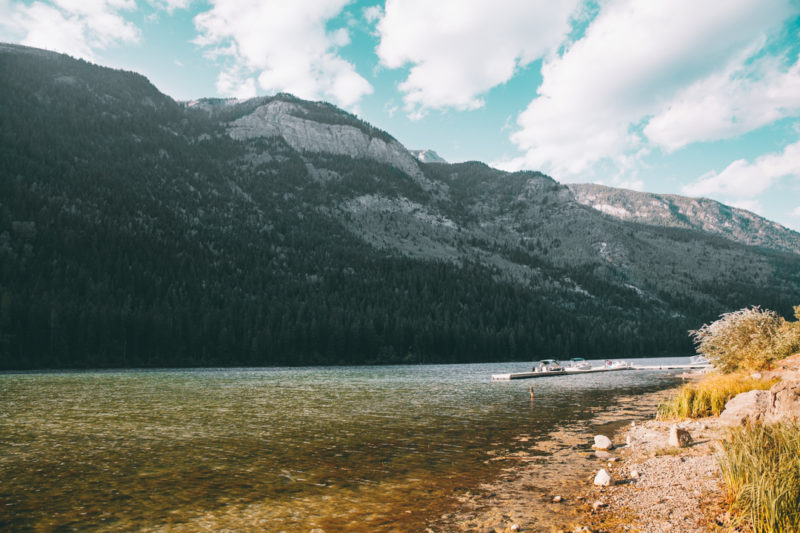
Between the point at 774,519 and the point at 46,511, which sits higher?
the point at 774,519

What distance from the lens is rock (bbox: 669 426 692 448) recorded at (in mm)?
21312

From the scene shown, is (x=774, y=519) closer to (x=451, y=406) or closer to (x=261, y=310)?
(x=451, y=406)

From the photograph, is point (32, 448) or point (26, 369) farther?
point (26, 369)

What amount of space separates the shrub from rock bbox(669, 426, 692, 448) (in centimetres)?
2394

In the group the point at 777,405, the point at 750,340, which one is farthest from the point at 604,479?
the point at 750,340

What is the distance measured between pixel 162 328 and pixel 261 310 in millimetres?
32797

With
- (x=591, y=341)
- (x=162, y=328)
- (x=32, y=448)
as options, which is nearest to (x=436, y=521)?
(x=32, y=448)

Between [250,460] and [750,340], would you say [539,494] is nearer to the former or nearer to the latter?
[250,460]

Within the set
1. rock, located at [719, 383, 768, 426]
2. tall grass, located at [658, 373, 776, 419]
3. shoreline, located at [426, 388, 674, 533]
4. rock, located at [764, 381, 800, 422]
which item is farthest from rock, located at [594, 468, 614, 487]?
tall grass, located at [658, 373, 776, 419]

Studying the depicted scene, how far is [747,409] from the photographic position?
21.7 m

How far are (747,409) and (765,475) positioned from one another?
13433mm

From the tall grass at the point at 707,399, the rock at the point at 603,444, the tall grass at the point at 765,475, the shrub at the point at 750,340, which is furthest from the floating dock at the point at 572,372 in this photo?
the tall grass at the point at 765,475

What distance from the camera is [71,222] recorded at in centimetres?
17225

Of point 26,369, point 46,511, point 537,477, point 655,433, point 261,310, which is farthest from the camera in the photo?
point 261,310
